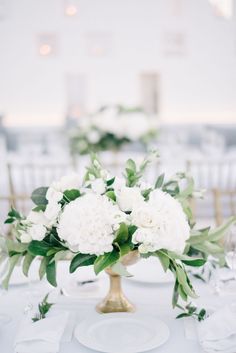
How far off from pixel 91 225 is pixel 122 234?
0.25ft

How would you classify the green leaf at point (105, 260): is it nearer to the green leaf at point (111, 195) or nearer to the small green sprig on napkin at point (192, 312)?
the green leaf at point (111, 195)

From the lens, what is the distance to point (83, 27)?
626 centimetres

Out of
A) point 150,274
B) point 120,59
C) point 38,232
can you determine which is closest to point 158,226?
point 38,232

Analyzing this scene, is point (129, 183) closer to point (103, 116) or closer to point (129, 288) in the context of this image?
point (129, 288)

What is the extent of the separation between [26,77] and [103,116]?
9.38 ft

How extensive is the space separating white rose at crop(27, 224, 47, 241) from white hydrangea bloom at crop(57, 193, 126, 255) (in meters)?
0.05

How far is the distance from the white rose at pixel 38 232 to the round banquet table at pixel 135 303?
246 mm

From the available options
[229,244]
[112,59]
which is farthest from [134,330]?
[112,59]

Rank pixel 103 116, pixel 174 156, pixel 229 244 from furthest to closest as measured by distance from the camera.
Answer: pixel 174 156 < pixel 103 116 < pixel 229 244

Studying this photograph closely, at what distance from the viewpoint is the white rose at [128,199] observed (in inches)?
53.1

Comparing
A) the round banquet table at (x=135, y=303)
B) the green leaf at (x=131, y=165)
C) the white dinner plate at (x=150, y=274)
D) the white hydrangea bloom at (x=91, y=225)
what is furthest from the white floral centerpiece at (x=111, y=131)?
the white hydrangea bloom at (x=91, y=225)

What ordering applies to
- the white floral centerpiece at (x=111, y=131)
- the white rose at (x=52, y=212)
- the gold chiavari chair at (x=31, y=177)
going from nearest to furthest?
the white rose at (x=52, y=212), the gold chiavari chair at (x=31, y=177), the white floral centerpiece at (x=111, y=131)

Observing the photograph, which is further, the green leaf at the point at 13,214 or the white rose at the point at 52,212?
the green leaf at the point at 13,214

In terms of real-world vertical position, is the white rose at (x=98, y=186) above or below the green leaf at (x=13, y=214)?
above
